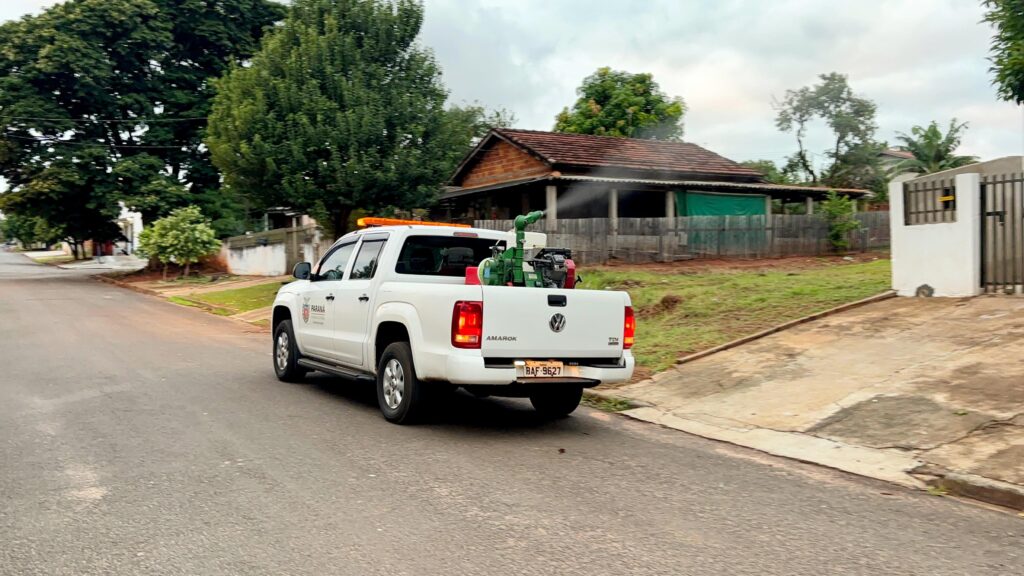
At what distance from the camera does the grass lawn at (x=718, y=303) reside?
35.6 feet

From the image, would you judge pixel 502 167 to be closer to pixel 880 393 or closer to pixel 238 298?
pixel 238 298

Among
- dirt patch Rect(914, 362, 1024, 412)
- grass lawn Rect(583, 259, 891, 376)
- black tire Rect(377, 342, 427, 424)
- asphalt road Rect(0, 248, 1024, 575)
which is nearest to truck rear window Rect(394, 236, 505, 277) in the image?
black tire Rect(377, 342, 427, 424)

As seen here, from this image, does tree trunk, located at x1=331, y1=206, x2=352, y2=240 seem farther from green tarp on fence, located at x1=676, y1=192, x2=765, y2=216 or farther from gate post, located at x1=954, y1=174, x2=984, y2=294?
gate post, located at x1=954, y1=174, x2=984, y2=294

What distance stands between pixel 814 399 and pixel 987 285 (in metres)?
4.20

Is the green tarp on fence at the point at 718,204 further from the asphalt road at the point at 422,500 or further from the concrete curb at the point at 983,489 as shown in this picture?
the concrete curb at the point at 983,489

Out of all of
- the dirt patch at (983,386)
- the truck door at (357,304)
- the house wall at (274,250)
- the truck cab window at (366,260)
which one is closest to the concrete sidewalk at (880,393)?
the dirt patch at (983,386)

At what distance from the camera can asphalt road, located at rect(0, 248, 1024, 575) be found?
4.11 m

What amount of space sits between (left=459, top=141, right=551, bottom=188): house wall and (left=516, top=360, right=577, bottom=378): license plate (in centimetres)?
1690

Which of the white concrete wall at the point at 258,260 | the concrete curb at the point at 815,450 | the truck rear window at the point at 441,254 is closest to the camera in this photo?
the concrete curb at the point at 815,450

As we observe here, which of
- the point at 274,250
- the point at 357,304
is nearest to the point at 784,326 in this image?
the point at 357,304

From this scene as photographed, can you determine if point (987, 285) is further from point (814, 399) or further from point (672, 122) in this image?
point (672, 122)

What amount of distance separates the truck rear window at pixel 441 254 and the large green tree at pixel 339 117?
41.8 ft

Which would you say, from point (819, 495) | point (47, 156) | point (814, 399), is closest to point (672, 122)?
point (47, 156)

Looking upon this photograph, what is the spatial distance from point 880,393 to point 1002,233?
410 centimetres
